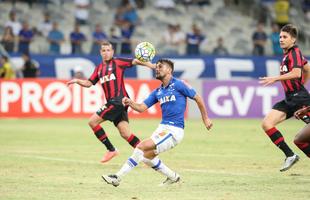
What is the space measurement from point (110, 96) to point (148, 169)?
2.05 meters

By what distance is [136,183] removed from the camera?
41.2ft

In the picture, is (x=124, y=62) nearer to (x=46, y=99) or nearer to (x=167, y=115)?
(x=167, y=115)

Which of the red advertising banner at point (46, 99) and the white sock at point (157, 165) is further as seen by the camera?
the red advertising banner at point (46, 99)

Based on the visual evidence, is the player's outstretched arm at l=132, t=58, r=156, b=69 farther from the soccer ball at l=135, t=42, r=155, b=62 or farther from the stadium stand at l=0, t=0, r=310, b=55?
the stadium stand at l=0, t=0, r=310, b=55

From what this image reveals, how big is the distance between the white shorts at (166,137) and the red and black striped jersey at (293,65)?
2.75 m

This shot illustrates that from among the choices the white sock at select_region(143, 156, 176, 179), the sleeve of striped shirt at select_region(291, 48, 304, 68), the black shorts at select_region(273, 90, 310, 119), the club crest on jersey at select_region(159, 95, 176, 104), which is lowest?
the white sock at select_region(143, 156, 176, 179)

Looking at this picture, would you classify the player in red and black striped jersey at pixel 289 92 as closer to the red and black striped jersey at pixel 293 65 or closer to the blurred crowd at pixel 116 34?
the red and black striped jersey at pixel 293 65

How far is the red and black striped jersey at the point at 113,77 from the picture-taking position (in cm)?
1617

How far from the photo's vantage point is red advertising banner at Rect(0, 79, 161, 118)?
28.8 metres

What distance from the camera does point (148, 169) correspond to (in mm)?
14875

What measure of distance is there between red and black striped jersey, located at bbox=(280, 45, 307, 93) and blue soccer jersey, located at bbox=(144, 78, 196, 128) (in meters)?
2.38

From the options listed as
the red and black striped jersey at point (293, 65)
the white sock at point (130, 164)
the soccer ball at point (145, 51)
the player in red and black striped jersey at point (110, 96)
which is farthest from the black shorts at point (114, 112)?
the white sock at point (130, 164)

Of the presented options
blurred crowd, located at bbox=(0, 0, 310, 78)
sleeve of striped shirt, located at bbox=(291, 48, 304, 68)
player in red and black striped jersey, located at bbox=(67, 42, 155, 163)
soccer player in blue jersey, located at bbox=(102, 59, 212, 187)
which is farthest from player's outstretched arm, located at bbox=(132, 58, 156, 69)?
blurred crowd, located at bbox=(0, 0, 310, 78)

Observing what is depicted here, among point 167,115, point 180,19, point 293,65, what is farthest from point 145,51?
point 180,19
